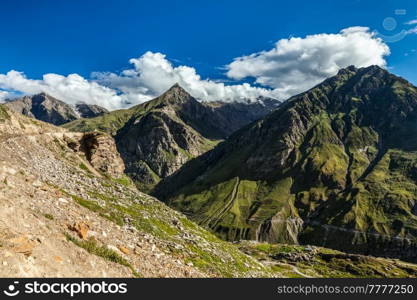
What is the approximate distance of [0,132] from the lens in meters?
58.9

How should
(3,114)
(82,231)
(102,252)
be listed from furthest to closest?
(3,114)
(82,231)
(102,252)

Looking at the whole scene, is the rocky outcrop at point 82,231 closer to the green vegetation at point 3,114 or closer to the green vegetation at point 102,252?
the green vegetation at point 102,252

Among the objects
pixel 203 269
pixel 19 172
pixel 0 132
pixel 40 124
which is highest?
pixel 40 124

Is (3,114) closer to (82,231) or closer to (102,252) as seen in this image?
(82,231)

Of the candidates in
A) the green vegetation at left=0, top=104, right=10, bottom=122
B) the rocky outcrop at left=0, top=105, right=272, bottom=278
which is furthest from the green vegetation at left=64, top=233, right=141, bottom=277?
the green vegetation at left=0, top=104, right=10, bottom=122

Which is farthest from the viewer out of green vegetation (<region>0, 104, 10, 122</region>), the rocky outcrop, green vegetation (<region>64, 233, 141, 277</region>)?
green vegetation (<region>0, 104, 10, 122</region>)

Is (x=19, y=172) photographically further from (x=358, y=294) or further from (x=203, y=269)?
(x=358, y=294)

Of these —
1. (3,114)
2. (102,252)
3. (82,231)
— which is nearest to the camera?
(102,252)

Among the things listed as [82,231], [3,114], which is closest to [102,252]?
[82,231]

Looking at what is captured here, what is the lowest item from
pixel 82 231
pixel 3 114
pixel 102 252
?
pixel 102 252

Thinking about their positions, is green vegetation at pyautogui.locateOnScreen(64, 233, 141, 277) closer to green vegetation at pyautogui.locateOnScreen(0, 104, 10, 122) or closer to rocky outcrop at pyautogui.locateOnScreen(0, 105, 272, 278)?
rocky outcrop at pyautogui.locateOnScreen(0, 105, 272, 278)

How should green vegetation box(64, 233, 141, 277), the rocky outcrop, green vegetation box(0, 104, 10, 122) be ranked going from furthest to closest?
green vegetation box(0, 104, 10, 122) → green vegetation box(64, 233, 141, 277) → the rocky outcrop

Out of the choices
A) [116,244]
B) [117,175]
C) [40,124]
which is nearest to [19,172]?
[116,244]

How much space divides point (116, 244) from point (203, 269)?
1064 cm
